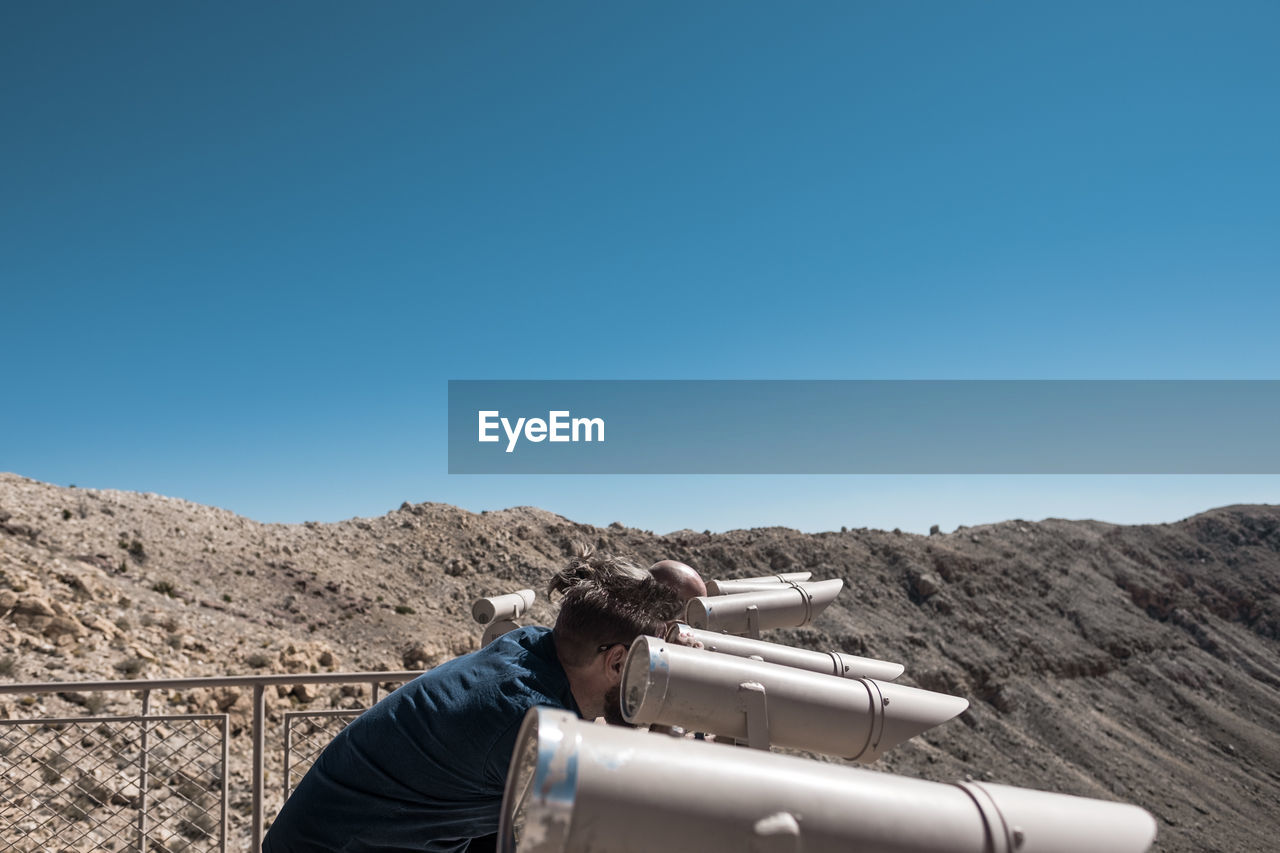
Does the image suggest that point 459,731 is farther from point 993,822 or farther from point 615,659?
point 993,822

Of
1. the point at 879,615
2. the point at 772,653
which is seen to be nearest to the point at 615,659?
the point at 772,653

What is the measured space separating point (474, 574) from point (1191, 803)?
22.4 meters

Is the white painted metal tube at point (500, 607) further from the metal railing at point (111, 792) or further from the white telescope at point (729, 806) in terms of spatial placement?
the white telescope at point (729, 806)

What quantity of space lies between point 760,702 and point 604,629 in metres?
0.49

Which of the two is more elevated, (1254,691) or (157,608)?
(157,608)

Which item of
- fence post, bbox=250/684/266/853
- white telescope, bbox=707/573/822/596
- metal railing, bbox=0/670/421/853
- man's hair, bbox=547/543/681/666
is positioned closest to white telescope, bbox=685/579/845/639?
white telescope, bbox=707/573/822/596

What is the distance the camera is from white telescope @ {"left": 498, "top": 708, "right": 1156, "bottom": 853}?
85cm

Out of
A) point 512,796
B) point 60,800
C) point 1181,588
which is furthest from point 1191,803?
point 512,796

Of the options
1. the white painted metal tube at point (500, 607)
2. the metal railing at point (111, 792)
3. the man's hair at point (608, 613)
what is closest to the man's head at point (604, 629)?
the man's hair at point (608, 613)

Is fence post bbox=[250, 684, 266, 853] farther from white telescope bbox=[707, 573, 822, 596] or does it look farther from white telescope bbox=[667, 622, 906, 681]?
white telescope bbox=[667, 622, 906, 681]

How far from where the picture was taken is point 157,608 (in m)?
16.0

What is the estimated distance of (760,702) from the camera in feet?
5.70

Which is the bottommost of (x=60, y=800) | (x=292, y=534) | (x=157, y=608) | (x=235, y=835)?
(x=235, y=835)

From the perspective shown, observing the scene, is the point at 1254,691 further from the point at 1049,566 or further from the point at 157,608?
the point at 157,608
